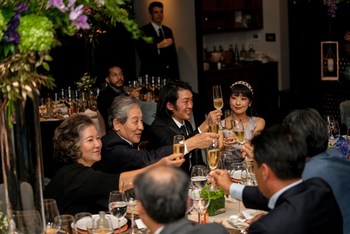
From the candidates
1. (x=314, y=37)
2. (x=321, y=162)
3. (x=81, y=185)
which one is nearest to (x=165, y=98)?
(x=81, y=185)

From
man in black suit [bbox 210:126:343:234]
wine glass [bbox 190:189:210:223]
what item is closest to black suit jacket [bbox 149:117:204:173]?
wine glass [bbox 190:189:210:223]

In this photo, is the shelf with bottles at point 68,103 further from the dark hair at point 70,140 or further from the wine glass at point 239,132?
the dark hair at point 70,140

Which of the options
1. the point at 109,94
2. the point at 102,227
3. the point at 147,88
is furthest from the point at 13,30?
the point at 147,88

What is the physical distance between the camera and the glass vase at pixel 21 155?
258cm

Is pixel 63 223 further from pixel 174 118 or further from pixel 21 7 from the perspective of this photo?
pixel 174 118

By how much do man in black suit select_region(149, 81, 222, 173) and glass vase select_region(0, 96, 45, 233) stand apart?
2.44 meters

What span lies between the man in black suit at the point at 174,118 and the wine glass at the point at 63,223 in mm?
2151

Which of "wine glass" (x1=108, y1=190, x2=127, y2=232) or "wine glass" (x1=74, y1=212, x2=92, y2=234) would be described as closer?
"wine glass" (x1=74, y1=212, x2=92, y2=234)

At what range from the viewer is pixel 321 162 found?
3395mm

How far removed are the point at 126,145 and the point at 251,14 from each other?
7.60 metres

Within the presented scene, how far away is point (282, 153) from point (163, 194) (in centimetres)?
60

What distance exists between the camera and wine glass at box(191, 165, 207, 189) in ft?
11.9

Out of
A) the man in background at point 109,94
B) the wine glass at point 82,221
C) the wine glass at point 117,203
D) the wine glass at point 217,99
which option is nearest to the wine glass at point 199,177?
the wine glass at point 117,203

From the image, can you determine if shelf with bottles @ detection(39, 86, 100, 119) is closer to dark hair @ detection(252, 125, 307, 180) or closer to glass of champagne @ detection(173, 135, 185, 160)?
glass of champagne @ detection(173, 135, 185, 160)
